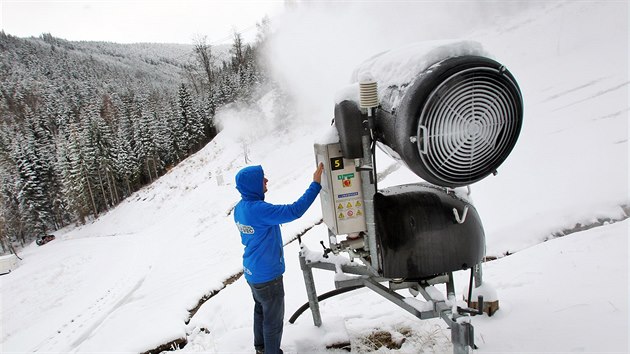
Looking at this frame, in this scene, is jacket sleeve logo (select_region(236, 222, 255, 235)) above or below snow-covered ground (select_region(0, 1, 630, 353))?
above

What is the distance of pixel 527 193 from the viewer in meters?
6.36

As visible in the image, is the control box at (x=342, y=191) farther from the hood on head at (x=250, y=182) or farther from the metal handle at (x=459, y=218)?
the metal handle at (x=459, y=218)

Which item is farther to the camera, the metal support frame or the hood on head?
the hood on head

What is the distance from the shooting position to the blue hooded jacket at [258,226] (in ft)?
9.58

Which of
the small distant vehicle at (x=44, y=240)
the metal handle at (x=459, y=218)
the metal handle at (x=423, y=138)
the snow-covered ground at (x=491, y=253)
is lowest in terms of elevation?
the small distant vehicle at (x=44, y=240)

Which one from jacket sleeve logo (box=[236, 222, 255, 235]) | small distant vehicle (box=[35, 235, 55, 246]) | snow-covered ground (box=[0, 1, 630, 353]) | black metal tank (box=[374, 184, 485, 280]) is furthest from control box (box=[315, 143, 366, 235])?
small distant vehicle (box=[35, 235, 55, 246])

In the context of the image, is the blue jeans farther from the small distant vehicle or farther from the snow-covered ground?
the small distant vehicle

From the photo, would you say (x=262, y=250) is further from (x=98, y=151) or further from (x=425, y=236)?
(x=98, y=151)

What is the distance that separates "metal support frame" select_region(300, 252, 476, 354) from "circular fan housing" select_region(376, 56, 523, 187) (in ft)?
2.70

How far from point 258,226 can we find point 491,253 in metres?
3.81

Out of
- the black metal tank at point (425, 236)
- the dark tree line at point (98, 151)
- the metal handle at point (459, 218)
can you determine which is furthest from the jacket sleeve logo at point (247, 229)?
the dark tree line at point (98, 151)

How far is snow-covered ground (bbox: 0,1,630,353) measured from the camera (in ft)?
10.8

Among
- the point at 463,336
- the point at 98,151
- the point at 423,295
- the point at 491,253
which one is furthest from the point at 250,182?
the point at 98,151

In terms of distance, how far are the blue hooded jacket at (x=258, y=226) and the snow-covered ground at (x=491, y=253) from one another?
858 millimetres
